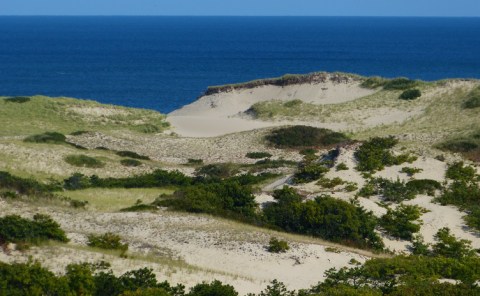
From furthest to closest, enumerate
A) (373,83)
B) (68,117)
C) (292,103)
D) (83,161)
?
(373,83), (292,103), (68,117), (83,161)

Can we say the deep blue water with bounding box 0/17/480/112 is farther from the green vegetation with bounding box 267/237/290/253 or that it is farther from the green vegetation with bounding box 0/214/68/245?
the green vegetation with bounding box 0/214/68/245

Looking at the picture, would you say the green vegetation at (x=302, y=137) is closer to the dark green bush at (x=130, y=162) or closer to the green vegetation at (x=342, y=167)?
the dark green bush at (x=130, y=162)

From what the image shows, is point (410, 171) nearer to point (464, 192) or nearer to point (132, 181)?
point (464, 192)

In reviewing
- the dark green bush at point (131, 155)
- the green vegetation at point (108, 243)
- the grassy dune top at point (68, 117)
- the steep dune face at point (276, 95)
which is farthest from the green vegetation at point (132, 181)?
the steep dune face at point (276, 95)

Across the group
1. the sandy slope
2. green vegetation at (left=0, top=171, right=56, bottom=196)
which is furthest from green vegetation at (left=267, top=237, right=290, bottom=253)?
the sandy slope

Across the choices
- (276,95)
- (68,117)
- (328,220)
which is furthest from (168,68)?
(328,220)
